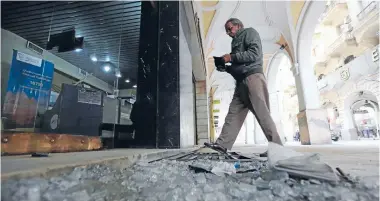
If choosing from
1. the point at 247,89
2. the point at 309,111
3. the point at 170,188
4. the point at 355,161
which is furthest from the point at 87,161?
the point at 309,111

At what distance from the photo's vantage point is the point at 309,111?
6730 mm

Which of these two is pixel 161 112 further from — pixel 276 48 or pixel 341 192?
pixel 276 48

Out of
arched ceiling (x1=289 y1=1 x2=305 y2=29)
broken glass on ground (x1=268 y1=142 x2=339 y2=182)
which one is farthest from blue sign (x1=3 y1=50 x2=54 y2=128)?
arched ceiling (x1=289 y1=1 x2=305 y2=29)

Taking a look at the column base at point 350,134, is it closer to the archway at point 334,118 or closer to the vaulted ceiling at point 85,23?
the archway at point 334,118

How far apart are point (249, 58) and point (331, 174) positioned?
1.48 meters

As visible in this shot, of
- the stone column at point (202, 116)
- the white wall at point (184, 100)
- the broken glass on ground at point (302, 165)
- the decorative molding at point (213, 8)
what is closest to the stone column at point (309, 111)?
the stone column at point (202, 116)

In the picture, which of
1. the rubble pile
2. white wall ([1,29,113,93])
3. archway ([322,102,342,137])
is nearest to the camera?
the rubble pile

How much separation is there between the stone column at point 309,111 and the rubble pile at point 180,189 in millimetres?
6889

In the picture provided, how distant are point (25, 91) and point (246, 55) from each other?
9.83ft

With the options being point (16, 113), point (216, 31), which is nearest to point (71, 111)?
point (16, 113)

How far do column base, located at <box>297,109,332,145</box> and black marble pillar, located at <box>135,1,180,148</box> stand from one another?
5.89m

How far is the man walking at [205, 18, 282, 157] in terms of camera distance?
194 centimetres

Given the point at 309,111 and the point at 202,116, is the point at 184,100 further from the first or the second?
the point at 309,111

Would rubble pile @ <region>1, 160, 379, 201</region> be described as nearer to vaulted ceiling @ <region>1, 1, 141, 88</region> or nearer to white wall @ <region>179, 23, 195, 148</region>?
white wall @ <region>179, 23, 195, 148</region>
